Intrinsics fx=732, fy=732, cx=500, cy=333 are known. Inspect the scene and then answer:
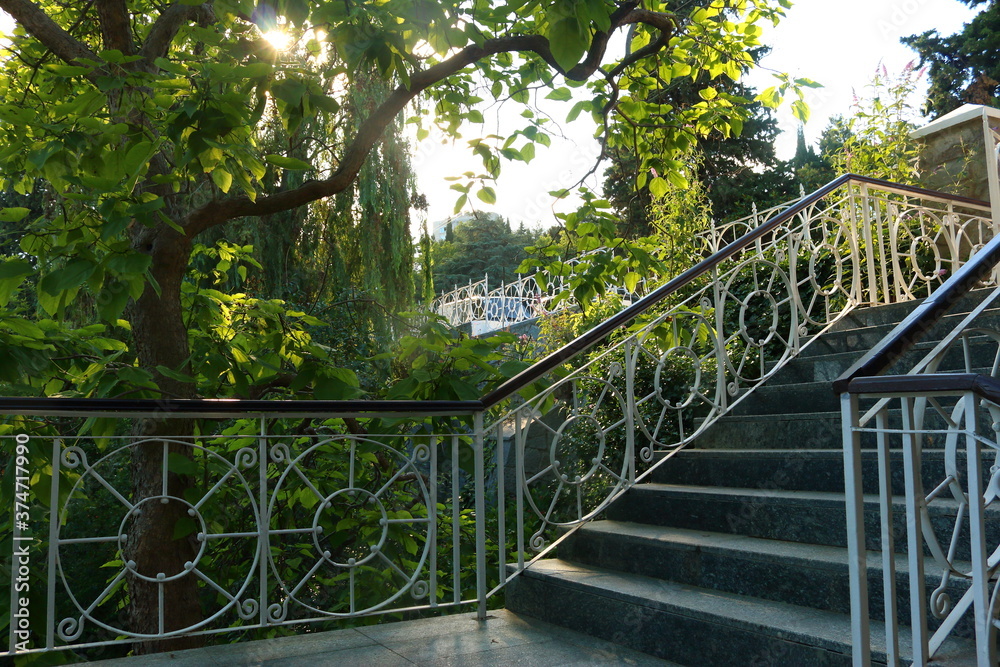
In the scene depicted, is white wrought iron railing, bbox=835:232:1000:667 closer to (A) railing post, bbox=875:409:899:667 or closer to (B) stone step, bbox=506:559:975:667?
(A) railing post, bbox=875:409:899:667

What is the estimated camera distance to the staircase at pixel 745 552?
103 inches

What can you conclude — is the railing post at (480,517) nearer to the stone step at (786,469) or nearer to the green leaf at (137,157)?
the stone step at (786,469)

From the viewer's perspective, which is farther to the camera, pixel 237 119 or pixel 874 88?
pixel 874 88

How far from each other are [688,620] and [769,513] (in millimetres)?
746

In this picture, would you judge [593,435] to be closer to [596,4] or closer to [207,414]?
[207,414]

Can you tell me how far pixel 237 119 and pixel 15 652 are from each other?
6.66 feet

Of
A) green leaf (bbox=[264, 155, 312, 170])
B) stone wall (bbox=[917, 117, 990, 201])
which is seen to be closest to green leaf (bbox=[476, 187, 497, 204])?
green leaf (bbox=[264, 155, 312, 170])

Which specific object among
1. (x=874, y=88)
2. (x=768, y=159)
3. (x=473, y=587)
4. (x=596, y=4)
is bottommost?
(x=473, y=587)

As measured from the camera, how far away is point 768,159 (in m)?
20.0

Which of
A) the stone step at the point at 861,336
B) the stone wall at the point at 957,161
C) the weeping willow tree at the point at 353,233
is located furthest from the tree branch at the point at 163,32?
the stone wall at the point at 957,161

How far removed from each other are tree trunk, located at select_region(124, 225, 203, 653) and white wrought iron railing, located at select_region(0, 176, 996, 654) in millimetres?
20

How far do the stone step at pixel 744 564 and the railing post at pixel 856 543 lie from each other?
0.53 metres

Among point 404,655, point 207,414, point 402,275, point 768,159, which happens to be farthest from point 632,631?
point 768,159

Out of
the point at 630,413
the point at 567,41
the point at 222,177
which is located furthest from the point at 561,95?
the point at 567,41
